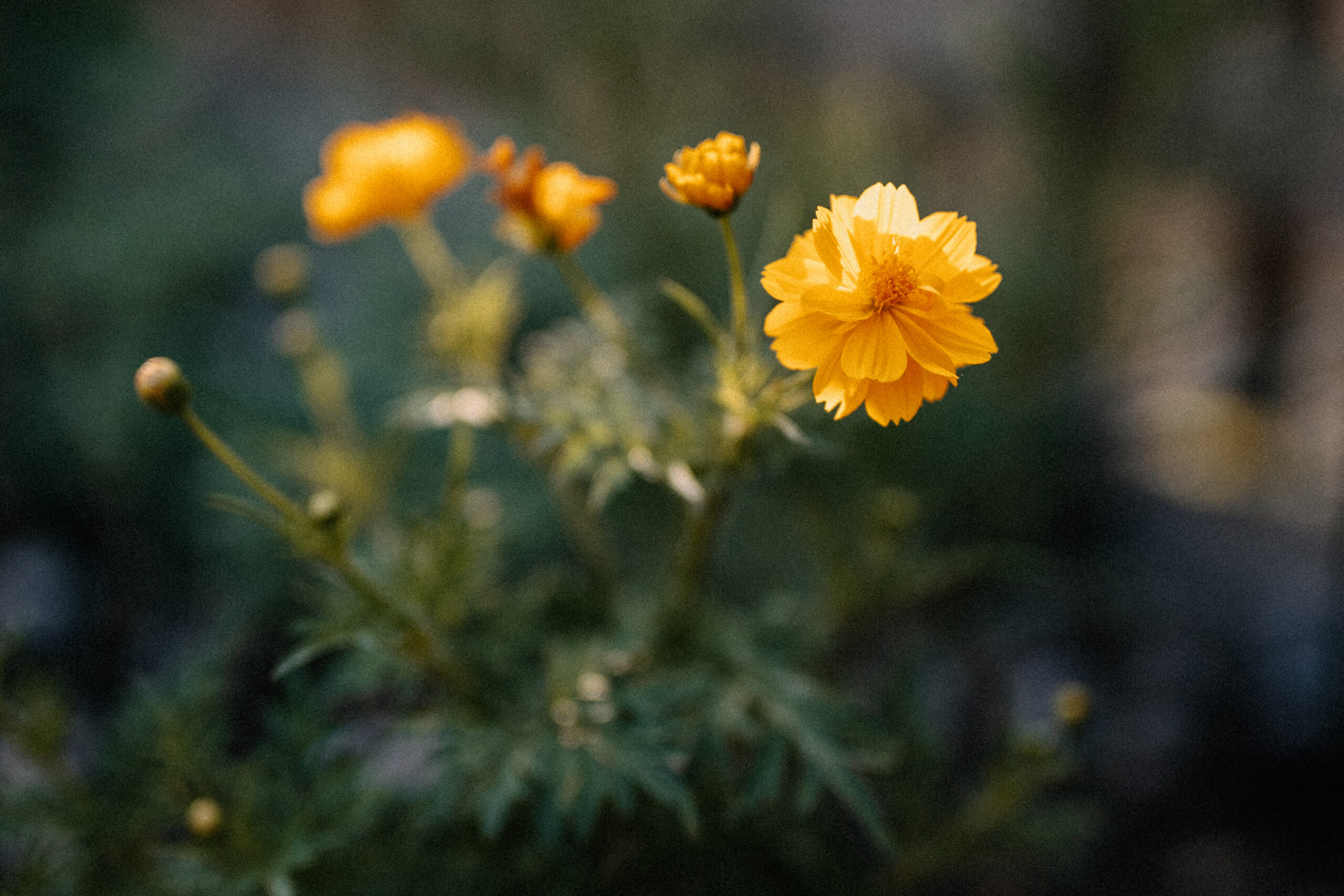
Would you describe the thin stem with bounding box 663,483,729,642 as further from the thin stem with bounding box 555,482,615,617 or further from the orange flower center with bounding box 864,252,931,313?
the orange flower center with bounding box 864,252,931,313

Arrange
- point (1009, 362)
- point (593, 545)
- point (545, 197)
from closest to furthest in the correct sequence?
point (545, 197)
point (593, 545)
point (1009, 362)

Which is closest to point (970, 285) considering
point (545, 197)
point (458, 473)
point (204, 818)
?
point (545, 197)

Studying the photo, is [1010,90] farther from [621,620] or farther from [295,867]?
[295,867]

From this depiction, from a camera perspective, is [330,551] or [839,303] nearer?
[839,303]

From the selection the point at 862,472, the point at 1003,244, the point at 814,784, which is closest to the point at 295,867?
the point at 814,784

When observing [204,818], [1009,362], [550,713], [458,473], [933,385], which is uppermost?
[1009,362]

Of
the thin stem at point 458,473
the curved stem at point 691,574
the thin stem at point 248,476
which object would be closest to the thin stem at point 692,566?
the curved stem at point 691,574

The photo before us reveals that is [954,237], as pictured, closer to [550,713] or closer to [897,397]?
[897,397]
